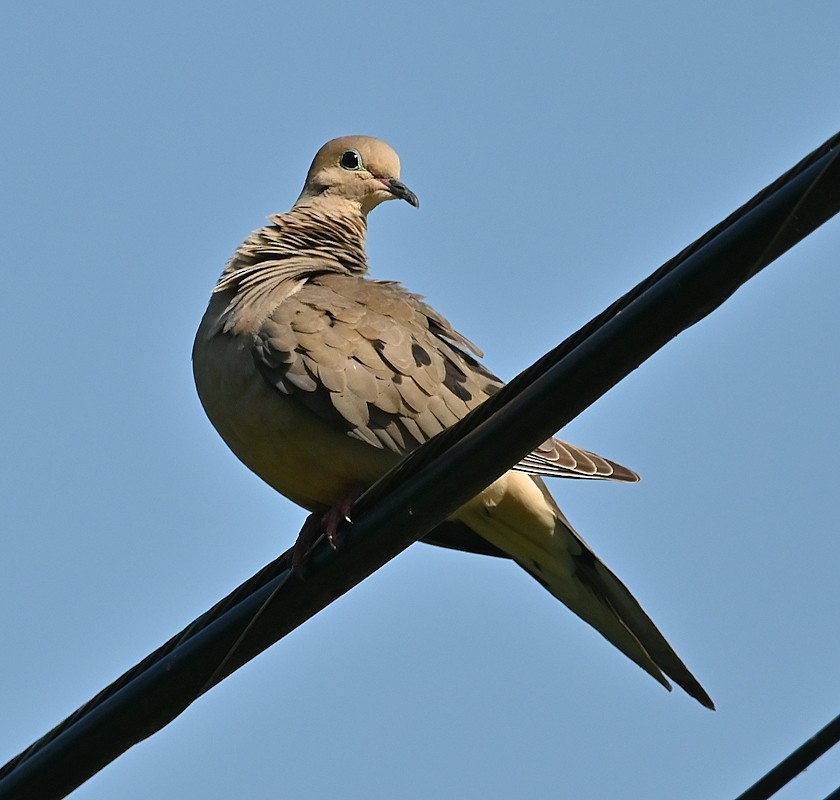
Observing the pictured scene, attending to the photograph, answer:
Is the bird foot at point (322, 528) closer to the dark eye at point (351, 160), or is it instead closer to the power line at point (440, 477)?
the power line at point (440, 477)

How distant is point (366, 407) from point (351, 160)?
2.06 m

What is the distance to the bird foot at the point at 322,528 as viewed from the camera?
3606mm

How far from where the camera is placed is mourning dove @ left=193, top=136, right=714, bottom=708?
4.72m

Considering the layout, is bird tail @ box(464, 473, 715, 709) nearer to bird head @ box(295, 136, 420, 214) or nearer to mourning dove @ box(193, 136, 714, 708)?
mourning dove @ box(193, 136, 714, 708)

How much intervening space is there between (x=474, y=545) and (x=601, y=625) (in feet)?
1.99

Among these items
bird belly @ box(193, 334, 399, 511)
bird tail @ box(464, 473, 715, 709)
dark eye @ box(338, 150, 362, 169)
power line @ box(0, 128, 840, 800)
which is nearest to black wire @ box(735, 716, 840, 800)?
power line @ box(0, 128, 840, 800)

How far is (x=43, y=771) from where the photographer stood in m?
3.19

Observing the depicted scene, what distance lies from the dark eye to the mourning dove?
1.19 m

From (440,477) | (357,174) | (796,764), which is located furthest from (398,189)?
(796,764)

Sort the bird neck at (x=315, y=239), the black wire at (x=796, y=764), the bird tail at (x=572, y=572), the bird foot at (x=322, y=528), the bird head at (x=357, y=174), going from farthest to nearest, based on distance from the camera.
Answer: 1. the bird head at (x=357, y=174)
2. the bird neck at (x=315, y=239)
3. the bird tail at (x=572, y=572)
4. the bird foot at (x=322, y=528)
5. the black wire at (x=796, y=764)

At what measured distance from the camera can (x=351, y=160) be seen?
6.50 m

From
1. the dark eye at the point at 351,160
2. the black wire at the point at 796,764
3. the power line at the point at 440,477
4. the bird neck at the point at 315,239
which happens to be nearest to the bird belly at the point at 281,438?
the bird neck at the point at 315,239

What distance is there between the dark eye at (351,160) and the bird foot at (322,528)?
1983 millimetres

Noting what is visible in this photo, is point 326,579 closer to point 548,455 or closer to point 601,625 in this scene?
point 548,455
